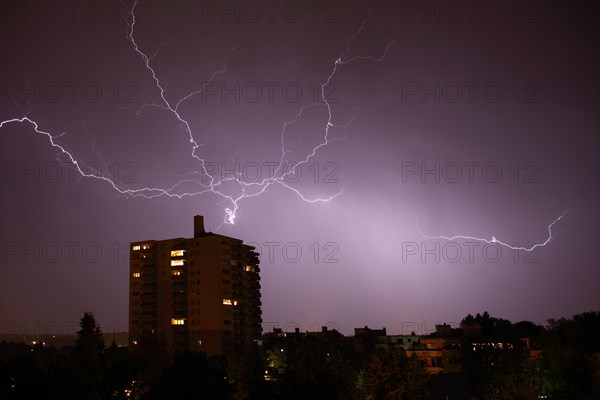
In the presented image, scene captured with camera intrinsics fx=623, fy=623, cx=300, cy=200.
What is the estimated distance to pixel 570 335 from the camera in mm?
52438

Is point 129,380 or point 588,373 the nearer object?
point 588,373

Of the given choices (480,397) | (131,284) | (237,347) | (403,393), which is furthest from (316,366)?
(131,284)

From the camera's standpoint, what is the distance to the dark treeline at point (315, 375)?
32094 millimetres

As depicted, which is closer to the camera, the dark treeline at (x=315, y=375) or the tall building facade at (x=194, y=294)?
the dark treeline at (x=315, y=375)

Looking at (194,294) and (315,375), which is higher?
(194,294)

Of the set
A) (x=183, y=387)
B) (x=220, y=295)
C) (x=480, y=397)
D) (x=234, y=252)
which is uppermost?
(x=234, y=252)

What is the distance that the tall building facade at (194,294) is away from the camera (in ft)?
266

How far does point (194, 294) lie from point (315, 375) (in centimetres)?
4940

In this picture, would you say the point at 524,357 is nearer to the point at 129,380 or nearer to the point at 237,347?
the point at 129,380

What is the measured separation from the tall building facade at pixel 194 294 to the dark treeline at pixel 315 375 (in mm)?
22597

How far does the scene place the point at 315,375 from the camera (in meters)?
35.7

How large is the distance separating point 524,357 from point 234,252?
1762 inches

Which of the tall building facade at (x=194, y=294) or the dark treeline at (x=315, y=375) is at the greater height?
the tall building facade at (x=194, y=294)

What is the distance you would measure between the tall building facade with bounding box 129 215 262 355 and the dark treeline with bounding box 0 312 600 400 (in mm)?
22597
